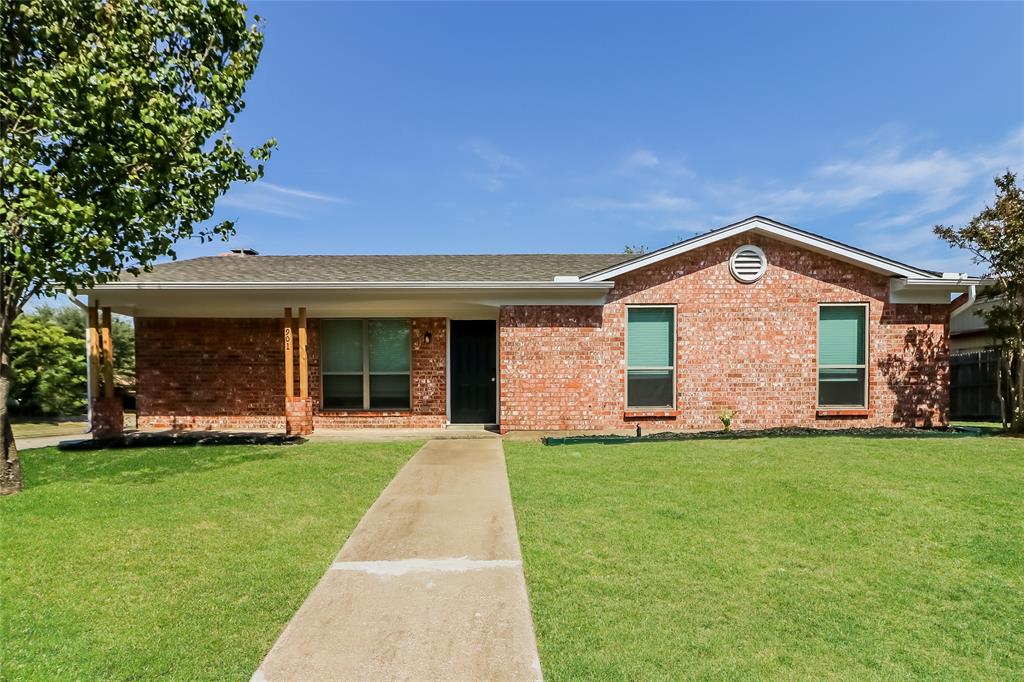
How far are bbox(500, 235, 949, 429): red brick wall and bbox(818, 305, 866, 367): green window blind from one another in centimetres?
21

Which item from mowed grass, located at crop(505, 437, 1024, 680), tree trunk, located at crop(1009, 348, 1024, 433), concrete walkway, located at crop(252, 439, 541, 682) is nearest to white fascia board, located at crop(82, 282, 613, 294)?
mowed grass, located at crop(505, 437, 1024, 680)

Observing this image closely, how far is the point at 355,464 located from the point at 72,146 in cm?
507

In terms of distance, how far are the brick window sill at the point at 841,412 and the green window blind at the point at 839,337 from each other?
0.89 metres

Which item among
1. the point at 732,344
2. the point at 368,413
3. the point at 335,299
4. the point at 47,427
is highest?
the point at 335,299

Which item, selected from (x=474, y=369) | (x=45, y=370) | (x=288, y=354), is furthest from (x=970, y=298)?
(x=45, y=370)

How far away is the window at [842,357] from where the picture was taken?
10.1 meters

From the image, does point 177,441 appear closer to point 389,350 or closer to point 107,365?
point 107,365

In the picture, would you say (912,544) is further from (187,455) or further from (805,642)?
(187,455)

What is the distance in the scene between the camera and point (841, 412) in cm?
1012

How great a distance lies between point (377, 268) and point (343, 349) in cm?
193

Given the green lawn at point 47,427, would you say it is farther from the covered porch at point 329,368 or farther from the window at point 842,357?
the window at point 842,357

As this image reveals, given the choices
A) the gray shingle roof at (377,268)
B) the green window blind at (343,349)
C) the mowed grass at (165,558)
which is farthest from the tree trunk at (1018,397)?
the green window blind at (343,349)

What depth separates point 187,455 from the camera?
808cm

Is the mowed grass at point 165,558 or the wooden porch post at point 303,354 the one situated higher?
the wooden porch post at point 303,354
